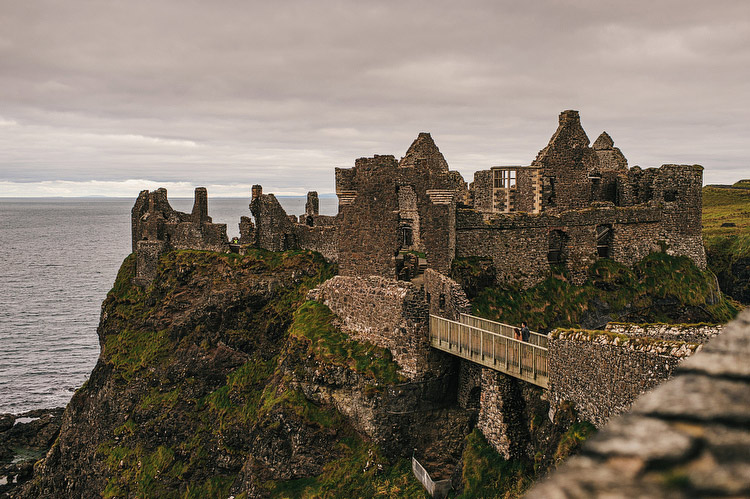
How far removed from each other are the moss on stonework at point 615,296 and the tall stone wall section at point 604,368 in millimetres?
11476

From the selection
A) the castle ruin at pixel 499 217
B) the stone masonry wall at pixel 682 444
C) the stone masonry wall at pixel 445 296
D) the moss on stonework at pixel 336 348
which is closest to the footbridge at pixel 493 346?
the stone masonry wall at pixel 445 296

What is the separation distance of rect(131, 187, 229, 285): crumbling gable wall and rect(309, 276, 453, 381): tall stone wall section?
16960mm

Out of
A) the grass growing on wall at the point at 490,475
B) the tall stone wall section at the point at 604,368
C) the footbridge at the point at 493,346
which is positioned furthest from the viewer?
the grass growing on wall at the point at 490,475

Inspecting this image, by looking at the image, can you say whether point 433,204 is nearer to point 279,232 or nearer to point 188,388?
point 279,232

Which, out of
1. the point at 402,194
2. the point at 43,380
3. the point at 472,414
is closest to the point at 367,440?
the point at 472,414

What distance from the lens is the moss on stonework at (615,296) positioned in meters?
30.2

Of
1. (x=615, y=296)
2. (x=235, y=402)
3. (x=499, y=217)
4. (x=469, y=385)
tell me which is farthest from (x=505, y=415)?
(x=235, y=402)

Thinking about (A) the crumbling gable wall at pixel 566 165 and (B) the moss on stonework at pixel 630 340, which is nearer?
(B) the moss on stonework at pixel 630 340

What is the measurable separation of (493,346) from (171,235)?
30605 millimetres

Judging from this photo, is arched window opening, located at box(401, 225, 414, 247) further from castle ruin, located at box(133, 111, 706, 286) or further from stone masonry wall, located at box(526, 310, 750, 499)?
stone masonry wall, located at box(526, 310, 750, 499)

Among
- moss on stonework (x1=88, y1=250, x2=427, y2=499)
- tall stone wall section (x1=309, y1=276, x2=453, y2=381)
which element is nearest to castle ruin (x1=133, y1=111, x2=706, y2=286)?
tall stone wall section (x1=309, y1=276, x2=453, y2=381)

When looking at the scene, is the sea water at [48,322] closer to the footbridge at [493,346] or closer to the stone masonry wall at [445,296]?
the stone masonry wall at [445,296]

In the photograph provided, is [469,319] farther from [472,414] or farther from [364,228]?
[364,228]

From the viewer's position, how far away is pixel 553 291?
105 ft
